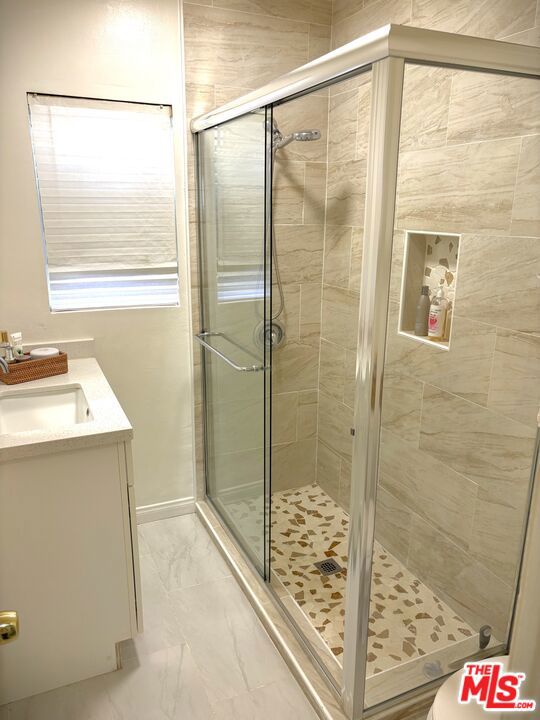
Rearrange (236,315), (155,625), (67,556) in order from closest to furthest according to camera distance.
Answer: (67,556) → (155,625) → (236,315)

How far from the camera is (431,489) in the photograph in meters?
2.14

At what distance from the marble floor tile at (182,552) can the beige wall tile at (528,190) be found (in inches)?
72.3

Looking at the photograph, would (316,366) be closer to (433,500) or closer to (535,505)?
(433,500)

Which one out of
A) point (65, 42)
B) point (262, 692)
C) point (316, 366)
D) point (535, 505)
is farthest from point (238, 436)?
point (535, 505)

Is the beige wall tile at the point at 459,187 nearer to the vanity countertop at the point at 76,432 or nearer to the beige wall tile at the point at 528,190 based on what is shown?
the beige wall tile at the point at 528,190

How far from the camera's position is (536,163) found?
1.62m

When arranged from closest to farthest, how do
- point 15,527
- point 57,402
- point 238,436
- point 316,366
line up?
point 15,527 → point 57,402 → point 238,436 → point 316,366

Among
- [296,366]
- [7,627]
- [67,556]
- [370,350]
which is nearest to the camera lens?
[7,627]

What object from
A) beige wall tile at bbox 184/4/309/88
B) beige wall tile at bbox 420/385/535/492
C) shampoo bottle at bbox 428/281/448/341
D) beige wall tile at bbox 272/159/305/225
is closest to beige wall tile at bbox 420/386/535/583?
beige wall tile at bbox 420/385/535/492

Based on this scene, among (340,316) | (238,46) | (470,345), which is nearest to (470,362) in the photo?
(470,345)

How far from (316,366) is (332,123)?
4.03ft

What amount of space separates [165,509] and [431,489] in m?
1.39

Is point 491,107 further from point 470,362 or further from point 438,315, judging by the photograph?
point 470,362

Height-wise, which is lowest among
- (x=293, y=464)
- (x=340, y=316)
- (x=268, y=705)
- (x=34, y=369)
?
(x=268, y=705)
